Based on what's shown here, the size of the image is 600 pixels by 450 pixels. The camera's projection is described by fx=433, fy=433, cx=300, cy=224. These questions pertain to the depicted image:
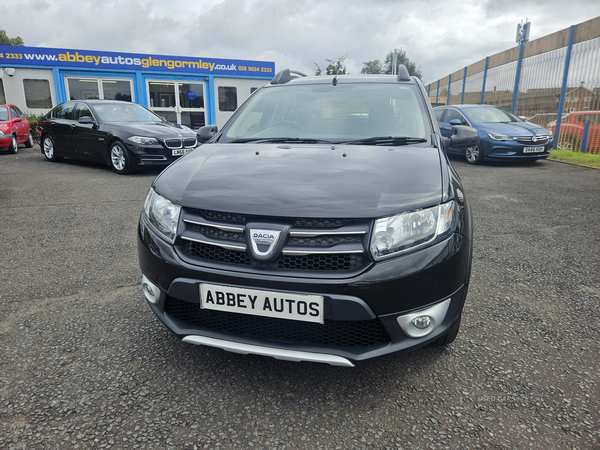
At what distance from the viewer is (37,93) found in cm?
1661

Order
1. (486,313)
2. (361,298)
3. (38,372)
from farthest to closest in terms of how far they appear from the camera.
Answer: (486,313), (38,372), (361,298)

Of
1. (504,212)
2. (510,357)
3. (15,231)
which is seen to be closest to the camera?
(510,357)

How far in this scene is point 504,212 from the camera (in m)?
5.59

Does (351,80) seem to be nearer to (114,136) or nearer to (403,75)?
(403,75)

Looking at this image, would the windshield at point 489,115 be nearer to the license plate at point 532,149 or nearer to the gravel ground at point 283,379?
the license plate at point 532,149

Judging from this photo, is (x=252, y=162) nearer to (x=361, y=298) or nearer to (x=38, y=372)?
(x=361, y=298)

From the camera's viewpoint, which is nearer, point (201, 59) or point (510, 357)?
point (510, 357)

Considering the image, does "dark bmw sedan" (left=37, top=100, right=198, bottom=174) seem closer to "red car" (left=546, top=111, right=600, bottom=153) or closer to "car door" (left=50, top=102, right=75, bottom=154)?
"car door" (left=50, top=102, right=75, bottom=154)

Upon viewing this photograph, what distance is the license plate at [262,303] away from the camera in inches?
69.8

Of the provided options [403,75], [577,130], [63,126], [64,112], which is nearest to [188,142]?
[63,126]

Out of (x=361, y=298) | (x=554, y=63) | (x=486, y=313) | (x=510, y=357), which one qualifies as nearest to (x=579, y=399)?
(x=510, y=357)

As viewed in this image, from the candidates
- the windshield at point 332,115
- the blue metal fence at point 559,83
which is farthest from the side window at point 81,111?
the blue metal fence at point 559,83

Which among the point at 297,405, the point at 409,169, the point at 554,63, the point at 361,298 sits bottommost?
the point at 297,405

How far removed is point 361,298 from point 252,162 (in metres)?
1.06
